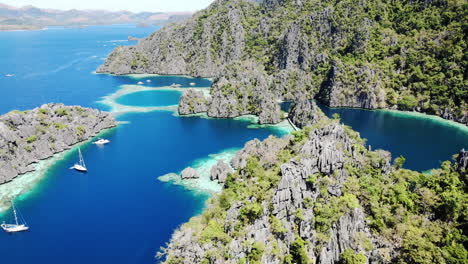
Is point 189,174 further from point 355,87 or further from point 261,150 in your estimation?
point 355,87

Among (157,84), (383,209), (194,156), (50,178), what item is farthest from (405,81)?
(50,178)

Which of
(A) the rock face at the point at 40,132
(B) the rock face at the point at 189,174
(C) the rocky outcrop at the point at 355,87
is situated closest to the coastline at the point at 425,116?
(C) the rocky outcrop at the point at 355,87

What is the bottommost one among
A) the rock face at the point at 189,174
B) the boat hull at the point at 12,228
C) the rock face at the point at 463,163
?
the boat hull at the point at 12,228

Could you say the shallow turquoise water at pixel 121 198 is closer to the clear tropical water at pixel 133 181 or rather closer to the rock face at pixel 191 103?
the clear tropical water at pixel 133 181

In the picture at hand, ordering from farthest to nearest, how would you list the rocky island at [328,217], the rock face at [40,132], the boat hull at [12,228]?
the rock face at [40,132] → the boat hull at [12,228] → the rocky island at [328,217]

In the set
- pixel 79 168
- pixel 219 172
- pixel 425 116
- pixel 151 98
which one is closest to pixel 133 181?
pixel 79 168

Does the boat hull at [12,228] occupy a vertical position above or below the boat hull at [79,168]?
below

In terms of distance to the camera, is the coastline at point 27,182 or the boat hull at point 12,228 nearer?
the boat hull at point 12,228

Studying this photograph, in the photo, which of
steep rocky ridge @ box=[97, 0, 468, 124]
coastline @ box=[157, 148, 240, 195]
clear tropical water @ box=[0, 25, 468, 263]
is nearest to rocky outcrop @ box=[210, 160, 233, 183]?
coastline @ box=[157, 148, 240, 195]
